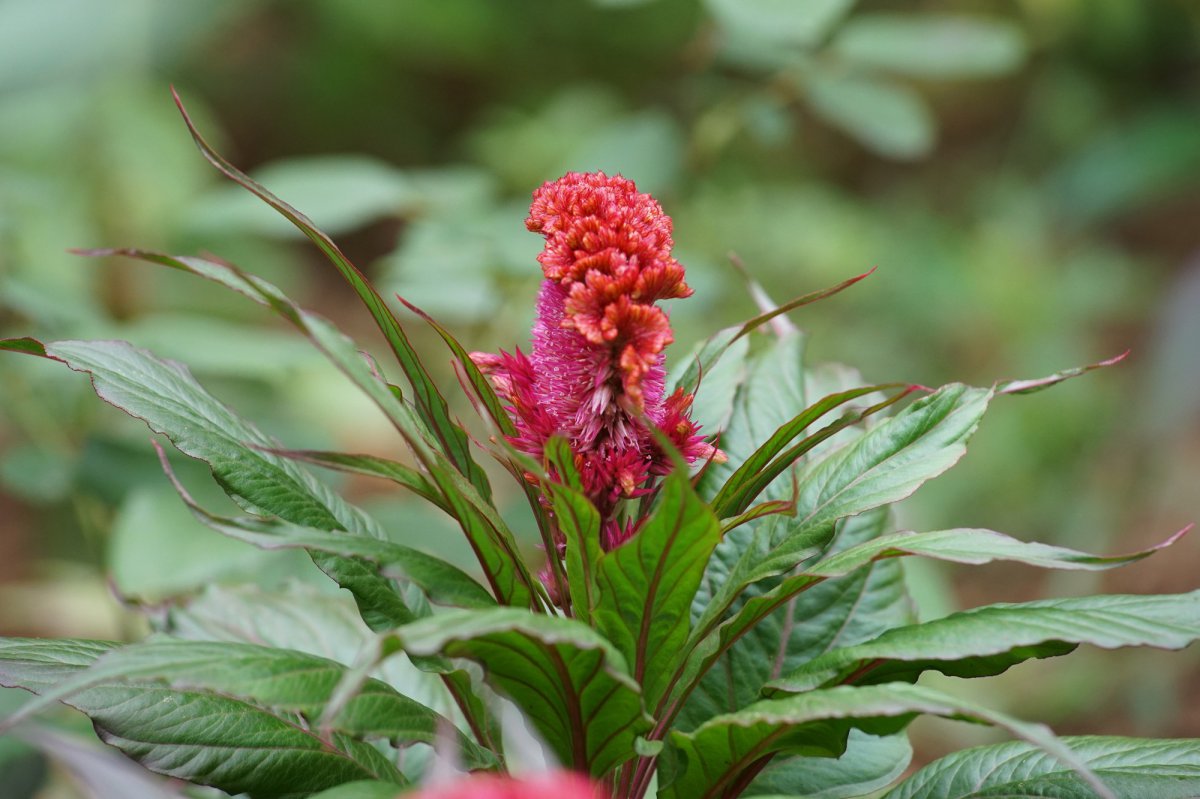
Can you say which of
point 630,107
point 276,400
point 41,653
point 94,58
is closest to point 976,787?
point 41,653

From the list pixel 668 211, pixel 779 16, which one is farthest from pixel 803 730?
pixel 668 211

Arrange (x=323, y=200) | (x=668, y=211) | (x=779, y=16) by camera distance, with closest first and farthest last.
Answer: (x=779, y=16) < (x=323, y=200) < (x=668, y=211)

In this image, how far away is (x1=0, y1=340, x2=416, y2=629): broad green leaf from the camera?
0.54 meters

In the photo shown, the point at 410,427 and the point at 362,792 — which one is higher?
the point at 410,427

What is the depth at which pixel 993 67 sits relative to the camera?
1.40 m

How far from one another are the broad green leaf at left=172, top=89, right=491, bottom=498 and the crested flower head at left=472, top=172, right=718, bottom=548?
1.4 inches

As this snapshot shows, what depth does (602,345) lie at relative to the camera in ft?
1.72

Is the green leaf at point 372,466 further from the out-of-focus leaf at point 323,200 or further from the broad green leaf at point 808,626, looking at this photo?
the out-of-focus leaf at point 323,200

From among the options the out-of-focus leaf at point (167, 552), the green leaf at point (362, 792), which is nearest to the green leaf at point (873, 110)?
the out-of-focus leaf at point (167, 552)

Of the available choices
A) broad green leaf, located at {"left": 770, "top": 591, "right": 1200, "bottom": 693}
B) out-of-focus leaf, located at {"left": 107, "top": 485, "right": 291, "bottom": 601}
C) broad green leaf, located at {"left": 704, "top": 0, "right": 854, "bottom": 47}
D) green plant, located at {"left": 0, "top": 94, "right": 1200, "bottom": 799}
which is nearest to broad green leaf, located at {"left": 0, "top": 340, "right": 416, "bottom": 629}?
green plant, located at {"left": 0, "top": 94, "right": 1200, "bottom": 799}

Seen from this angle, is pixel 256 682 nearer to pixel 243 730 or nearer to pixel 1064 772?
pixel 243 730

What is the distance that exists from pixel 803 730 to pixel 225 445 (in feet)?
1.06

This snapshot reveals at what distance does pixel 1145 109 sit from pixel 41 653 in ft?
11.3

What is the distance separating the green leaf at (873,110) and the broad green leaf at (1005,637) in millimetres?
939
